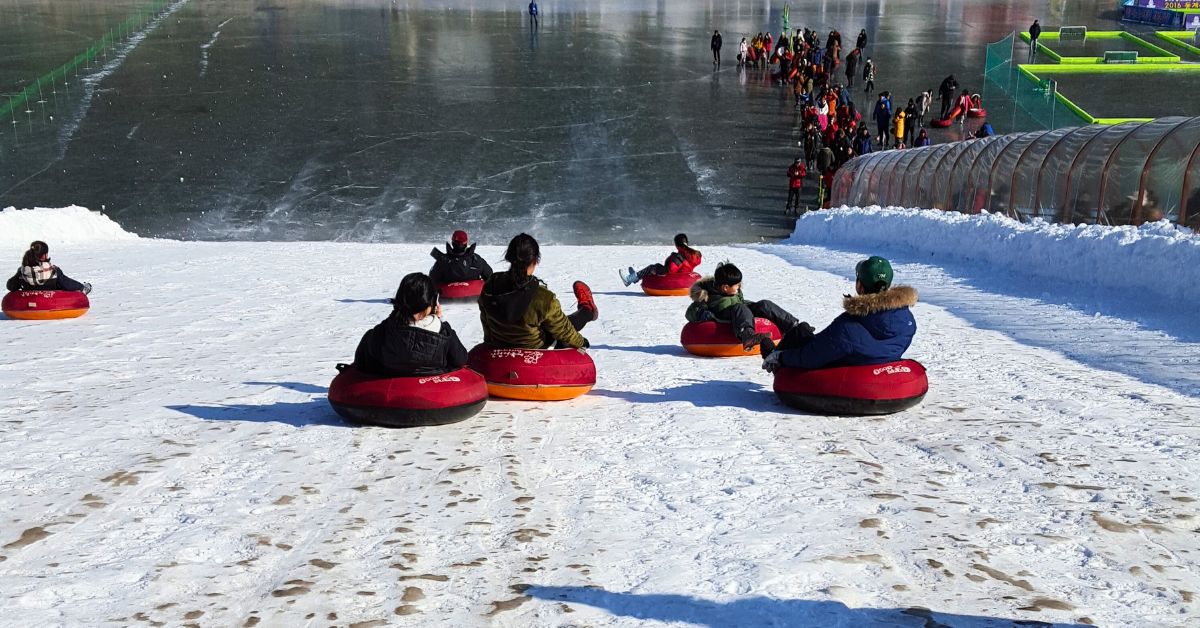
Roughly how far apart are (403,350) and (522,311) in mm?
925

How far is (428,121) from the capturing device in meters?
35.6

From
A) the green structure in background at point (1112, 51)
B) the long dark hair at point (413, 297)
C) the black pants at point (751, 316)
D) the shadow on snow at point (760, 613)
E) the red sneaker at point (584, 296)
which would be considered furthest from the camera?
the green structure in background at point (1112, 51)

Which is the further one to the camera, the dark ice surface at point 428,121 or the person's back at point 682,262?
the dark ice surface at point 428,121

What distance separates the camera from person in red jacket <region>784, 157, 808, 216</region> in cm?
2652

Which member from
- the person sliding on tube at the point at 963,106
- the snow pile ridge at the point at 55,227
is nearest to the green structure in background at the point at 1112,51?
the person sliding on tube at the point at 963,106

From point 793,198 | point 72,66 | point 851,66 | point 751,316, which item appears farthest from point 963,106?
point 72,66

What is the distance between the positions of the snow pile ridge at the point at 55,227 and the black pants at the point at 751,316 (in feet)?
46.3

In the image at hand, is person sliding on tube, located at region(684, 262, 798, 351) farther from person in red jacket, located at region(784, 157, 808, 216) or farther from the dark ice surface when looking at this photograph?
person in red jacket, located at region(784, 157, 808, 216)

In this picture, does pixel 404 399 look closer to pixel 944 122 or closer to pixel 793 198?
pixel 793 198

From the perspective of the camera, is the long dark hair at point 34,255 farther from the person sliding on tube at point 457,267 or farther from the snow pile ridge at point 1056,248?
the snow pile ridge at point 1056,248

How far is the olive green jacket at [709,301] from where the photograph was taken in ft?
28.8

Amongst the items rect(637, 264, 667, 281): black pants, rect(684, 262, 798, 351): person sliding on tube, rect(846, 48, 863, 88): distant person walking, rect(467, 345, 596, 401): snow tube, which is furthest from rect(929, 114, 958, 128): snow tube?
rect(467, 345, 596, 401): snow tube

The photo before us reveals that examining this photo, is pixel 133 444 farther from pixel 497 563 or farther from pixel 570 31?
pixel 570 31

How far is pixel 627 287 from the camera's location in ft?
45.2
